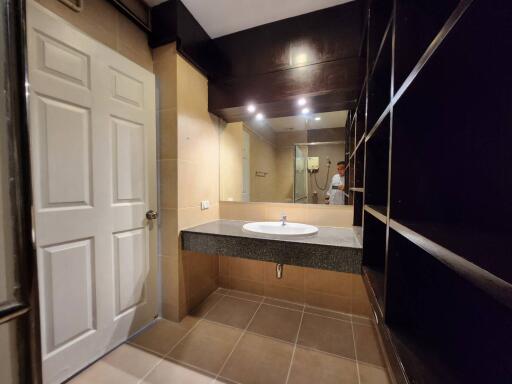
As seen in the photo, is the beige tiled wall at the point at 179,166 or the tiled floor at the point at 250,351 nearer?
the tiled floor at the point at 250,351

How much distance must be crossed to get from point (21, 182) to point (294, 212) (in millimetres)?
1616

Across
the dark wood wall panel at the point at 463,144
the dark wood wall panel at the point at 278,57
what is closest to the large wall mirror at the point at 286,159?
the dark wood wall panel at the point at 278,57

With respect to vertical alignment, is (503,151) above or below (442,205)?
above

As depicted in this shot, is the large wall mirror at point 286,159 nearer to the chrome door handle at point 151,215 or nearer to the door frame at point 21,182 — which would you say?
the chrome door handle at point 151,215

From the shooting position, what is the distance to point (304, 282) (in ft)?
6.14

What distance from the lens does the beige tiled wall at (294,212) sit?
170cm

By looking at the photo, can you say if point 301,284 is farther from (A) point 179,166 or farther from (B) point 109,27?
(B) point 109,27

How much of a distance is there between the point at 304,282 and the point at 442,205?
4.92 ft

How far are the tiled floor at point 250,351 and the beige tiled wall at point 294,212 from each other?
31.0 inches

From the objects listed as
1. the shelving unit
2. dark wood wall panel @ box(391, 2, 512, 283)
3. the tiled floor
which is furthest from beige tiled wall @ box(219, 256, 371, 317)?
dark wood wall panel @ box(391, 2, 512, 283)

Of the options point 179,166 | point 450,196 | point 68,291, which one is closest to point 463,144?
point 450,196

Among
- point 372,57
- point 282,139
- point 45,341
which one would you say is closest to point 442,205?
point 372,57

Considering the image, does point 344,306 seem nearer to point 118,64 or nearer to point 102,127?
point 102,127

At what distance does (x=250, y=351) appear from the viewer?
1.35 metres
